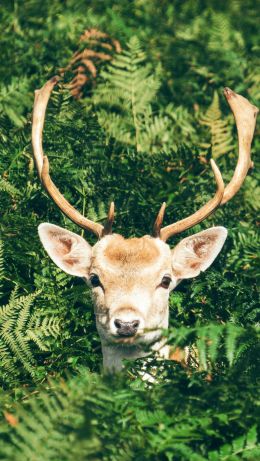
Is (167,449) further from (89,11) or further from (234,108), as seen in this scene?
(89,11)

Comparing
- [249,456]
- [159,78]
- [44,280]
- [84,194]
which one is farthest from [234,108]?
[249,456]

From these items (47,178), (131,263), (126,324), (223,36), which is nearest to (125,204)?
(47,178)

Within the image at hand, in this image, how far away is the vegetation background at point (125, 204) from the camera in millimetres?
6293

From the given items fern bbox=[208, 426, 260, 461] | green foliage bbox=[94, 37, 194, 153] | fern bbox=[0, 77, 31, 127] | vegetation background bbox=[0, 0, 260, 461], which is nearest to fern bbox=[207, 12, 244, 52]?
vegetation background bbox=[0, 0, 260, 461]

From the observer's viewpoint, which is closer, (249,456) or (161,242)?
(249,456)

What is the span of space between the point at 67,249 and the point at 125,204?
3.94 feet

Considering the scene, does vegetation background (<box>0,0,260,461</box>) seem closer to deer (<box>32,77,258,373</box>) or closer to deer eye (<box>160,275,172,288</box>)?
deer (<box>32,77,258,373</box>)

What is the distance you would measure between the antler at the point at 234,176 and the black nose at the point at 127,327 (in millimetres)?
1046

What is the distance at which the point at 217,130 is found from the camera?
11258 millimetres

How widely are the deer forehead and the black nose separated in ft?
2.18

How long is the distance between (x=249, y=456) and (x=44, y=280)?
10.4 feet

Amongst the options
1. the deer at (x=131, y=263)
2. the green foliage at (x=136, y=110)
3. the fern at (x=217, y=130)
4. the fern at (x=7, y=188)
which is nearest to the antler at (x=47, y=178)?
the deer at (x=131, y=263)

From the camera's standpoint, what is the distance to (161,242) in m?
8.52

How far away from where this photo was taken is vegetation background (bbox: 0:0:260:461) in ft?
20.6
